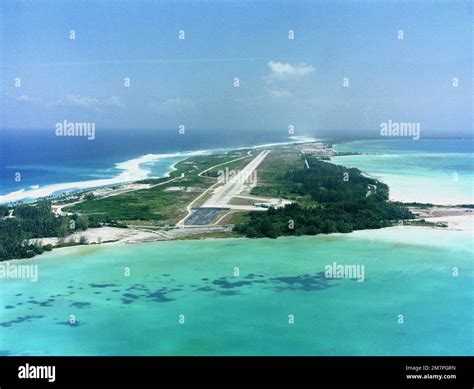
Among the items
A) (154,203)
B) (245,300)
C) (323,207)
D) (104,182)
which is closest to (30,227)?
(154,203)

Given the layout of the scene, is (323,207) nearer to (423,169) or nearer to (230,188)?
(230,188)

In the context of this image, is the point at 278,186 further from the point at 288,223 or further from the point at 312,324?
the point at 312,324

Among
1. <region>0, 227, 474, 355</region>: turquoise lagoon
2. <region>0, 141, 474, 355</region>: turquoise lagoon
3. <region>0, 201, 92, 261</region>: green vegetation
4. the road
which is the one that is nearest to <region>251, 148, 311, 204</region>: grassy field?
the road

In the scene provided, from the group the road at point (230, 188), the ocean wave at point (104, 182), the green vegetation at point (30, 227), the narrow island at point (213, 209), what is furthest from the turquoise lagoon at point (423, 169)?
the green vegetation at point (30, 227)

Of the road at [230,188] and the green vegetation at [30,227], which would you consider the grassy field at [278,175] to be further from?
the green vegetation at [30,227]

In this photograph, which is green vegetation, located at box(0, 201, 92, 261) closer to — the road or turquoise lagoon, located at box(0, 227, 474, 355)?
turquoise lagoon, located at box(0, 227, 474, 355)

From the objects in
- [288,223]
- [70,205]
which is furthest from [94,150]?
[288,223]
